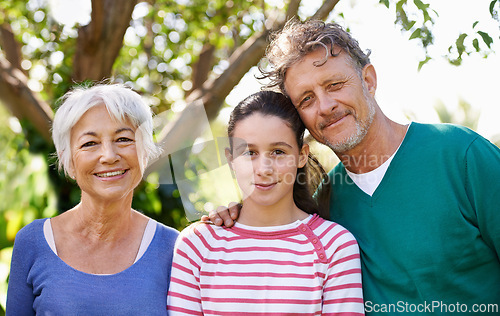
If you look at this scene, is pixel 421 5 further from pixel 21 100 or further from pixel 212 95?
pixel 21 100

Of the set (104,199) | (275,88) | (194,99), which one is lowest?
(104,199)

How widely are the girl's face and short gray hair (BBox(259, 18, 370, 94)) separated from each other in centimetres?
39

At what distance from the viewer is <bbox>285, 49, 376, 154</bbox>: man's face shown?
2178 millimetres

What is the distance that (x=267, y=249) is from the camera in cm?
194

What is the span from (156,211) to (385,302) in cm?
280

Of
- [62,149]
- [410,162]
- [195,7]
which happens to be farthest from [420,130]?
[195,7]

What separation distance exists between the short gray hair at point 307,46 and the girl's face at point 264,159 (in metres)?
0.39

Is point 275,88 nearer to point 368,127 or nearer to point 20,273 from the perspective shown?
point 368,127

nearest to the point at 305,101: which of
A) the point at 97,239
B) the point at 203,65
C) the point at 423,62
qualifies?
the point at 423,62

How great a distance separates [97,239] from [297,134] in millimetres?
1044

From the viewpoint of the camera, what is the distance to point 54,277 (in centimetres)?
207

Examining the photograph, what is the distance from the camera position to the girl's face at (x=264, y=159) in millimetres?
1951

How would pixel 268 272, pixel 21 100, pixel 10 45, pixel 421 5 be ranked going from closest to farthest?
1. pixel 268 272
2. pixel 421 5
3. pixel 21 100
4. pixel 10 45

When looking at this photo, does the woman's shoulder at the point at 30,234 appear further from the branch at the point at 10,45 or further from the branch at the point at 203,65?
the branch at the point at 10,45
